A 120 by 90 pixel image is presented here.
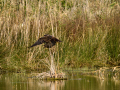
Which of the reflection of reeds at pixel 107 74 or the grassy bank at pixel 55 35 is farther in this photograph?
the grassy bank at pixel 55 35

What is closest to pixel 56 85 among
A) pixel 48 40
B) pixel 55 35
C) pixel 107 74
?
pixel 48 40

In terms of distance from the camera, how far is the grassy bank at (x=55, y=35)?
8.95 meters

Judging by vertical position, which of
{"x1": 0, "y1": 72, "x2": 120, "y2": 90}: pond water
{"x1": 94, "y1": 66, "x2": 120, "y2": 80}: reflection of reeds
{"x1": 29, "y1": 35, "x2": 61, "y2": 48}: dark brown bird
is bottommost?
{"x1": 0, "y1": 72, "x2": 120, "y2": 90}: pond water

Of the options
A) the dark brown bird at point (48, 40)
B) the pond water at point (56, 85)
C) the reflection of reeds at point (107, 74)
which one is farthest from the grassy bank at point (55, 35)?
the pond water at point (56, 85)

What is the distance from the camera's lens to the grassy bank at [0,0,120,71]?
8.95 metres

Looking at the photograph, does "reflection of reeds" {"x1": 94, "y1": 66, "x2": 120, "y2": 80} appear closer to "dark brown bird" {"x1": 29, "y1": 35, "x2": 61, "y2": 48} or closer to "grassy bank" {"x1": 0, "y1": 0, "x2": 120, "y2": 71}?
"grassy bank" {"x1": 0, "y1": 0, "x2": 120, "y2": 71}

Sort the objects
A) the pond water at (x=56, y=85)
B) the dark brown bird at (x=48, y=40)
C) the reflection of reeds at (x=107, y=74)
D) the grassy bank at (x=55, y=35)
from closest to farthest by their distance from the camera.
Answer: the pond water at (x=56, y=85) < the dark brown bird at (x=48, y=40) < the reflection of reeds at (x=107, y=74) < the grassy bank at (x=55, y=35)

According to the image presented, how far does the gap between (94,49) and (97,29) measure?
2.75ft

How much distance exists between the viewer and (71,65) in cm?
934

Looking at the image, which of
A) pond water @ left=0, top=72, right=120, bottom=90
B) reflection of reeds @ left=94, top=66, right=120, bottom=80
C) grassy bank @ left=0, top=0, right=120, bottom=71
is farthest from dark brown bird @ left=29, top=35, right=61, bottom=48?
grassy bank @ left=0, top=0, right=120, bottom=71

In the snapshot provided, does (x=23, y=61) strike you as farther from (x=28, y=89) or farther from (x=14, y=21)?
(x=28, y=89)

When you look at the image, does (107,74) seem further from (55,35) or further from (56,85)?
(56,85)

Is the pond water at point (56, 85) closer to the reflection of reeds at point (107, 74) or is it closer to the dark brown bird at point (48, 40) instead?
the reflection of reeds at point (107, 74)

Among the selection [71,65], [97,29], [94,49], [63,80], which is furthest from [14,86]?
[97,29]
